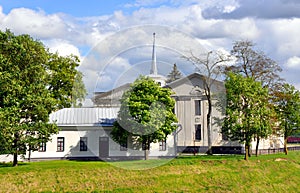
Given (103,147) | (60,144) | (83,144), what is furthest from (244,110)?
(60,144)

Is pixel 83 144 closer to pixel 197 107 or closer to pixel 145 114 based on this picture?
pixel 145 114

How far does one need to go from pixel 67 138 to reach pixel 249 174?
17.2 meters

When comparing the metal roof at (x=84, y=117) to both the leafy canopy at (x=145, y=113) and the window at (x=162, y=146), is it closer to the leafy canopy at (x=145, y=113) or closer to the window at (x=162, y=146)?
the leafy canopy at (x=145, y=113)

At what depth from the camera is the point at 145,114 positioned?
32062 mm

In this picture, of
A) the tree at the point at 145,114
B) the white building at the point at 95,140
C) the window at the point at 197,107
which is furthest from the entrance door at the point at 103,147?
the window at the point at 197,107

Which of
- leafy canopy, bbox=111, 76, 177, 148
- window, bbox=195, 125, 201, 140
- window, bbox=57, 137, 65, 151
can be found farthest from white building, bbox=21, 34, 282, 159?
window, bbox=195, 125, 201, 140

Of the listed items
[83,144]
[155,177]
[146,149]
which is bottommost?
[155,177]

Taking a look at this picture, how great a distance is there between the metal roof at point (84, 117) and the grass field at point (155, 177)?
25.9 feet

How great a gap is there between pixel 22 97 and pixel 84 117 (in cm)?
973

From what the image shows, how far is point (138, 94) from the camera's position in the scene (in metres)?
33.2

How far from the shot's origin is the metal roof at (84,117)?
120ft

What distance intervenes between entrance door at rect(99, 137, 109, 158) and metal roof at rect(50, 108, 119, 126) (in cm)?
154

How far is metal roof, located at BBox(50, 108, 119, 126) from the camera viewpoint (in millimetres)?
36547

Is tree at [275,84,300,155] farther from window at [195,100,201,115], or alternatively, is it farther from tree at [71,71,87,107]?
tree at [71,71,87,107]
